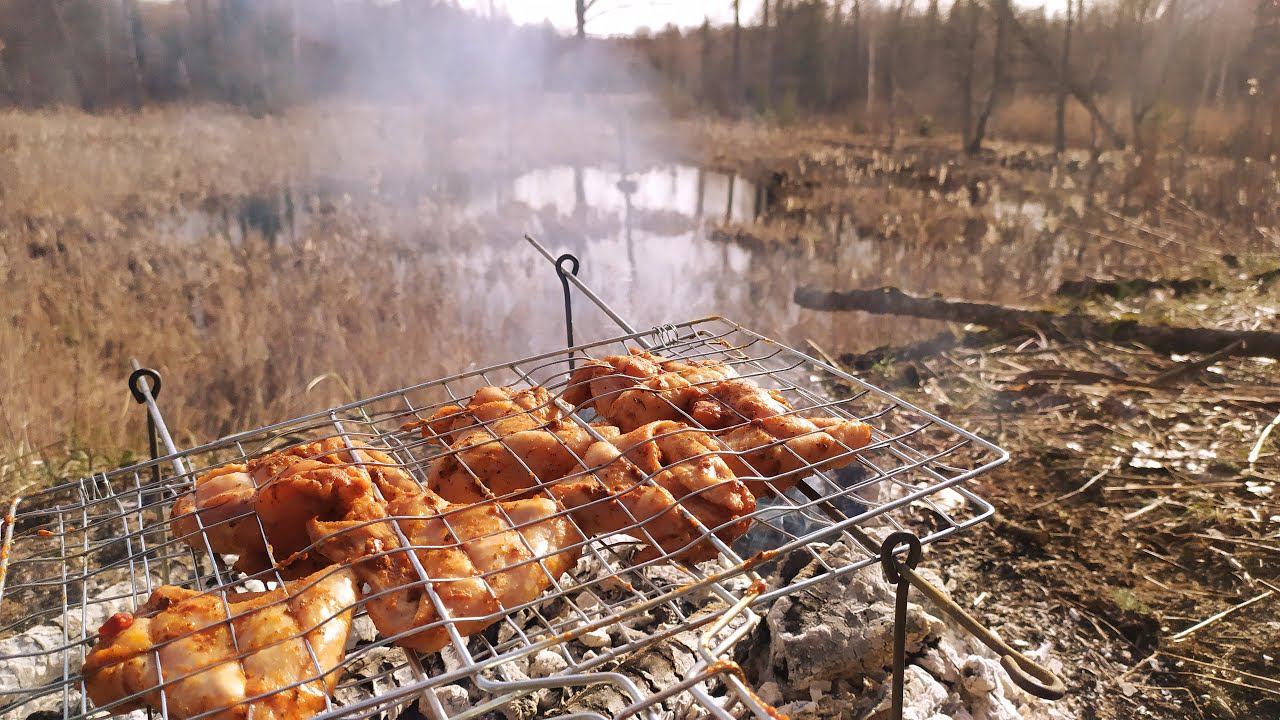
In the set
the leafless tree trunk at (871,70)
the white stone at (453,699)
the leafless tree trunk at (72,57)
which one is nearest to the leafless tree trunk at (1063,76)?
the leafless tree trunk at (871,70)

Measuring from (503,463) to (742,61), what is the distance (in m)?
18.0

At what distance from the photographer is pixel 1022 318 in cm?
596

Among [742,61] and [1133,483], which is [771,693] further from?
[742,61]

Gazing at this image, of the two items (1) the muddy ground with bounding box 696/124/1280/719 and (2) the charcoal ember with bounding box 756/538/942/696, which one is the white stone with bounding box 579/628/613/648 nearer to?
(2) the charcoal ember with bounding box 756/538/942/696

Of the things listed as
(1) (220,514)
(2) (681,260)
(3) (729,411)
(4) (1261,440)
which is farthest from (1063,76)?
(1) (220,514)

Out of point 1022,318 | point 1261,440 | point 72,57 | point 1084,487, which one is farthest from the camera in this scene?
point 72,57

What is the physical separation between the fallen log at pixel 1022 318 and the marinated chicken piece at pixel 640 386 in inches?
150

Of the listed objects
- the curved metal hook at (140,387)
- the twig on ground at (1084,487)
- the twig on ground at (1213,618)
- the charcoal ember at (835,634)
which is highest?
the curved metal hook at (140,387)

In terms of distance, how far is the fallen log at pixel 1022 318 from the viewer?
5.34 metres

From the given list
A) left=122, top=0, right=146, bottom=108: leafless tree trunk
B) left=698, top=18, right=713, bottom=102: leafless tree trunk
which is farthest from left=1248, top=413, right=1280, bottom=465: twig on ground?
left=698, top=18, right=713, bottom=102: leafless tree trunk

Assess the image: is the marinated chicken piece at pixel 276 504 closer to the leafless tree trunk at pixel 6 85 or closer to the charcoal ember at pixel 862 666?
the charcoal ember at pixel 862 666

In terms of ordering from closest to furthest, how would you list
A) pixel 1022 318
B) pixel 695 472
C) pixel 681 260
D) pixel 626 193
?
1. pixel 695 472
2. pixel 1022 318
3. pixel 681 260
4. pixel 626 193

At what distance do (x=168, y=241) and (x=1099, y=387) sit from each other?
831 cm

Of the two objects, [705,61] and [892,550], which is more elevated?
[705,61]
